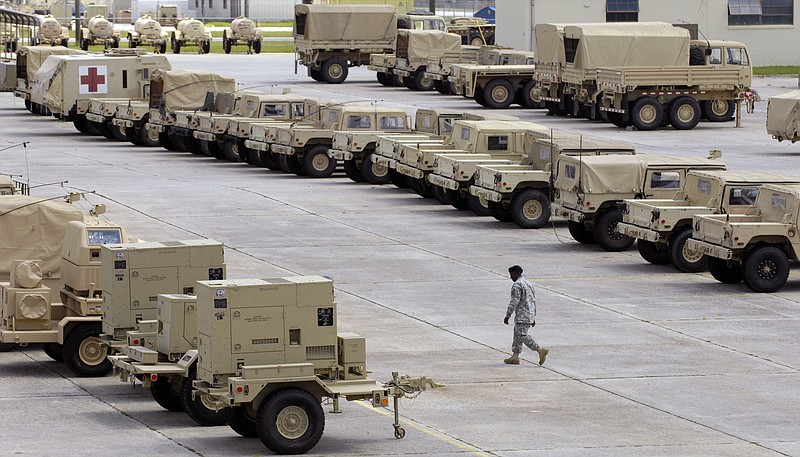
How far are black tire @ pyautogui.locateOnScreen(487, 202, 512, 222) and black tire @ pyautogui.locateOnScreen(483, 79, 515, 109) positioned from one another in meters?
26.0

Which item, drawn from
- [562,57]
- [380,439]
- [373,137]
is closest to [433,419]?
[380,439]

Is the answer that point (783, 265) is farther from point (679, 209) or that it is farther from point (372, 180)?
point (372, 180)

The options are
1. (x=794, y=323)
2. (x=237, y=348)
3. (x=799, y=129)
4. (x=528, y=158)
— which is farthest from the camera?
(x=799, y=129)

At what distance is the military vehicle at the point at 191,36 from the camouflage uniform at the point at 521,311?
7535 centimetres

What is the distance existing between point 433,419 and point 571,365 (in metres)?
3.25

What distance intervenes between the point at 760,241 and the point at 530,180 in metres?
6.94

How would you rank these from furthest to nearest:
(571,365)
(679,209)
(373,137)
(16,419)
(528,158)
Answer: (373,137) → (528,158) → (679,209) → (571,365) → (16,419)

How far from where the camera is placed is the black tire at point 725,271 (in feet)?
84.1

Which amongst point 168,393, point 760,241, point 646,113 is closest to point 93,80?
point 646,113

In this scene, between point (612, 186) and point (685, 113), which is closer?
point (612, 186)

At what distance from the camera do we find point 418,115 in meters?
38.7

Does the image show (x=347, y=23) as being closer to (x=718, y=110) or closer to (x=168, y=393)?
(x=718, y=110)

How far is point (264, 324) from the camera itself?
1566 cm

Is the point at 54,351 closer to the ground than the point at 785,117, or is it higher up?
closer to the ground
